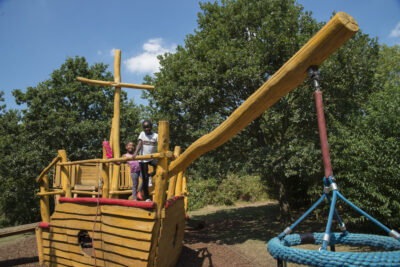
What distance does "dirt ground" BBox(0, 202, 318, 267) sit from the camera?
6.29 metres

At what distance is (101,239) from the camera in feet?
13.6

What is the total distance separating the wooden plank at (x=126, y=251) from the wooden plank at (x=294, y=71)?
1902mm

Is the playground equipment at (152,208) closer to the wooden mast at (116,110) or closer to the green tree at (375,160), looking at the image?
the wooden mast at (116,110)

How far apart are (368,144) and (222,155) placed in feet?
15.3

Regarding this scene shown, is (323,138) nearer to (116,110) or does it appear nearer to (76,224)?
(76,224)

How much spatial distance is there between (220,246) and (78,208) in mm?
4591

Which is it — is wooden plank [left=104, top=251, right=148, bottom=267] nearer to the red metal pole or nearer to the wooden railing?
the wooden railing

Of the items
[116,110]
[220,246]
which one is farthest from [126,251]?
[220,246]

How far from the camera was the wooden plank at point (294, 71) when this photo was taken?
2053 mm

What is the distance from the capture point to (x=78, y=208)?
15.4ft

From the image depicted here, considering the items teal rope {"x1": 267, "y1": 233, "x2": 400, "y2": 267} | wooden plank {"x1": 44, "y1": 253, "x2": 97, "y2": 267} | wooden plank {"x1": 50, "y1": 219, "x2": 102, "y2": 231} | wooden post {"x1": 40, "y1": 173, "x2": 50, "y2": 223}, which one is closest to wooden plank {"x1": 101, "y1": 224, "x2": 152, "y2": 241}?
wooden plank {"x1": 50, "y1": 219, "x2": 102, "y2": 231}

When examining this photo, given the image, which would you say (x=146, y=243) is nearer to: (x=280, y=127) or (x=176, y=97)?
(x=176, y=97)

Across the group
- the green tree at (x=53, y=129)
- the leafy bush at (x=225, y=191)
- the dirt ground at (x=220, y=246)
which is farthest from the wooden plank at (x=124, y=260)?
the leafy bush at (x=225, y=191)

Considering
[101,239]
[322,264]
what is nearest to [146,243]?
[101,239]
